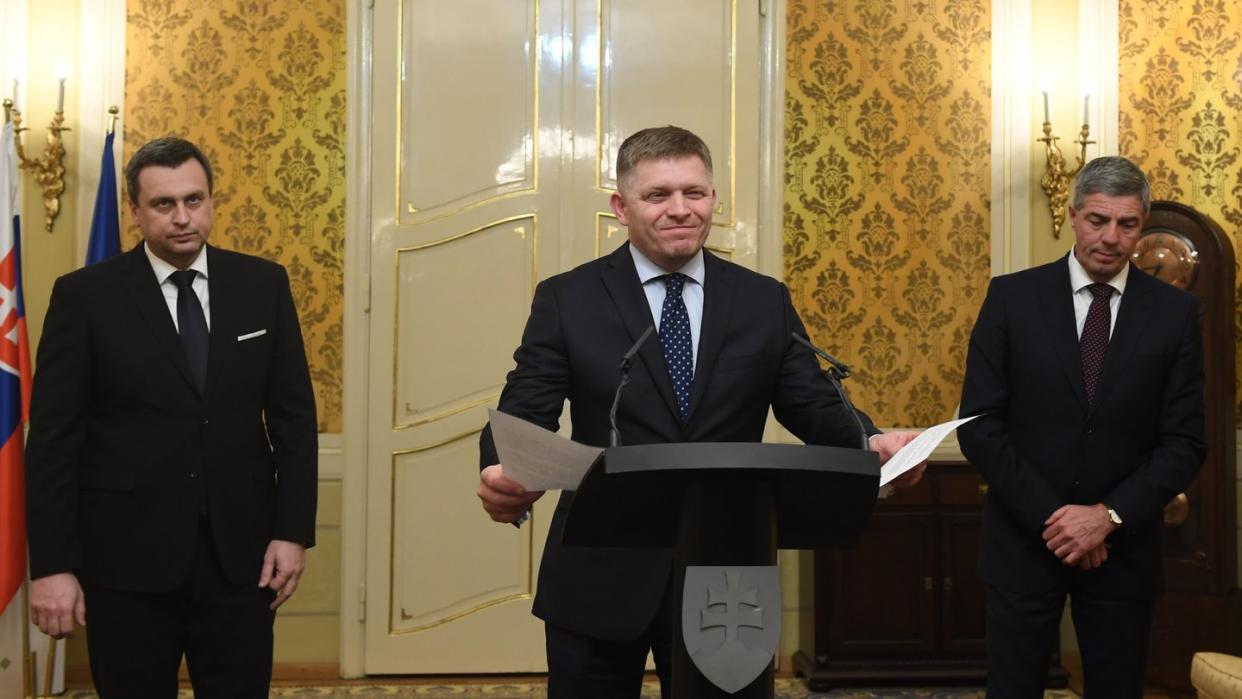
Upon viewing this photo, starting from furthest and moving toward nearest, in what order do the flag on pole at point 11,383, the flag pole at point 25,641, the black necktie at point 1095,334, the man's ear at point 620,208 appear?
1. the flag pole at point 25,641
2. the flag on pole at point 11,383
3. the black necktie at point 1095,334
4. the man's ear at point 620,208

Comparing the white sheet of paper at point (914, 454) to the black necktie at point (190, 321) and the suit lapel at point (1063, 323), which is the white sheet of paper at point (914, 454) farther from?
the black necktie at point (190, 321)

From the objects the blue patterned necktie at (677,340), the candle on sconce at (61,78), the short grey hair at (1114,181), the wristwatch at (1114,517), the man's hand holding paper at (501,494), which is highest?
the candle on sconce at (61,78)

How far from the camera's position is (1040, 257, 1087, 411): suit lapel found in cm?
268

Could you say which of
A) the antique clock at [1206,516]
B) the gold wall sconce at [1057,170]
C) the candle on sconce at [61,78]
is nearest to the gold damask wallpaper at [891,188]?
the gold wall sconce at [1057,170]

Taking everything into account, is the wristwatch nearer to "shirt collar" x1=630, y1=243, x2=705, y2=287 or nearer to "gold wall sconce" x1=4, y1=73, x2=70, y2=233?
"shirt collar" x1=630, y1=243, x2=705, y2=287

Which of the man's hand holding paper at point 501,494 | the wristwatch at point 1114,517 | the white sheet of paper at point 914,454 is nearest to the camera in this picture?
the white sheet of paper at point 914,454

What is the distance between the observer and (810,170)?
4848 millimetres

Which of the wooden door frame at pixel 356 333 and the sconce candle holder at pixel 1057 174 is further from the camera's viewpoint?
the sconce candle holder at pixel 1057 174

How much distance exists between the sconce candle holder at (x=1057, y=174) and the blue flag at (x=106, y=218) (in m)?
Result: 3.37

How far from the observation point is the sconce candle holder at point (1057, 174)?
4742 millimetres

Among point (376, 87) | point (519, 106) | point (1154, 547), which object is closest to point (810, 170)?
point (519, 106)

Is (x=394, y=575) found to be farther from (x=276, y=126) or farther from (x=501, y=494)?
(x=501, y=494)

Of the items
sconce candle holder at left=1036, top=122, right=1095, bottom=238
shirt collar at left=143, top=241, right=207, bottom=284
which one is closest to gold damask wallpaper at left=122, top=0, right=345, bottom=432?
shirt collar at left=143, top=241, right=207, bottom=284

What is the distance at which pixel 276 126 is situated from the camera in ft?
15.3
